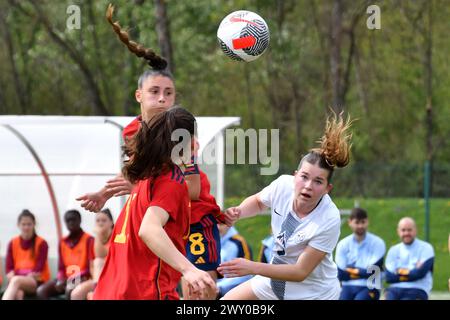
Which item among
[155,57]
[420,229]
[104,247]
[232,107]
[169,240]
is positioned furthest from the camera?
[232,107]

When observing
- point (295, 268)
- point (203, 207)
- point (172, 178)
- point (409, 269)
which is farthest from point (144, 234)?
point (409, 269)

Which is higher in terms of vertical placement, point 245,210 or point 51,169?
point 51,169

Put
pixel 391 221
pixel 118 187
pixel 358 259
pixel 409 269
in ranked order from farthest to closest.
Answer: pixel 391 221 < pixel 409 269 < pixel 358 259 < pixel 118 187

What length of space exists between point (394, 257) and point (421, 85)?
602 inches

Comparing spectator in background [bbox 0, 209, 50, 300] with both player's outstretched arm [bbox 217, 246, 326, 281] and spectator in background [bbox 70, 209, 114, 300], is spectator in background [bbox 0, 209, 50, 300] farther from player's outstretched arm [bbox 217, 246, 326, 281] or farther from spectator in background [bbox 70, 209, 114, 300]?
player's outstretched arm [bbox 217, 246, 326, 281]

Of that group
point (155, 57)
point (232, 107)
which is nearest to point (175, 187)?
point (155, 57)

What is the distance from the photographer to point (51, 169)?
1226 cm

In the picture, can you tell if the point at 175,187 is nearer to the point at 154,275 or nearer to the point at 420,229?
the point at 154,275

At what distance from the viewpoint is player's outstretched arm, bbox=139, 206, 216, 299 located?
402 centimetres

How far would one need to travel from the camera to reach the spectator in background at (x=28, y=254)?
11133 mm

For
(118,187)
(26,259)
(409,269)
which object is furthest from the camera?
(26,259)

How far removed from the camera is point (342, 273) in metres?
10.3

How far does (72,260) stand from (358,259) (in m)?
3.31

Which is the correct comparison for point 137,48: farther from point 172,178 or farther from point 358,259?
point 358,259
